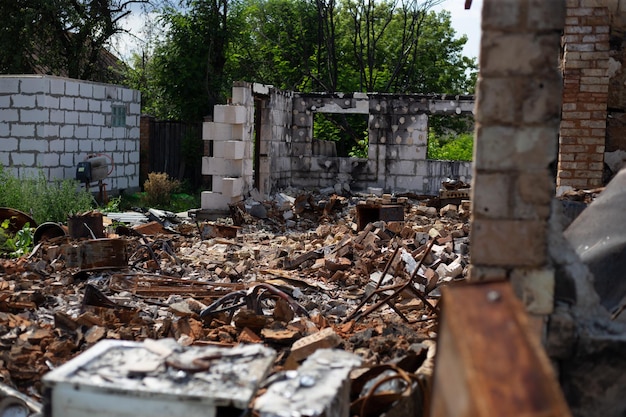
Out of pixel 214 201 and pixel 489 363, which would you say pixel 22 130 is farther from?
pixel 489 363

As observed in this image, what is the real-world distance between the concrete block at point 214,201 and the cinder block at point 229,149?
2.43ft

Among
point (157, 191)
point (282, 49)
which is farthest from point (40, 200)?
point (282, 49)

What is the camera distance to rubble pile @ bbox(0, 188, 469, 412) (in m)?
5.88

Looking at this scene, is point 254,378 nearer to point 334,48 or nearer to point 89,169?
point 89,169

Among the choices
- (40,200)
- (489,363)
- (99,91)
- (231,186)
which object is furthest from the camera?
(99,91)

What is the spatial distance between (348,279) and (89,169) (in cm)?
944

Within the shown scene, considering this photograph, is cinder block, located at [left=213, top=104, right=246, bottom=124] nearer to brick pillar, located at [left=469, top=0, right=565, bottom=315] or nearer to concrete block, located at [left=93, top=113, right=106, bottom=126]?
concrete block, located at [left=93, top=113, right=106, bottom=126]

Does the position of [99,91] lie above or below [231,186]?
above

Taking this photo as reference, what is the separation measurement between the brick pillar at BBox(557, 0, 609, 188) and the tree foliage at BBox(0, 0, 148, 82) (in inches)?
589

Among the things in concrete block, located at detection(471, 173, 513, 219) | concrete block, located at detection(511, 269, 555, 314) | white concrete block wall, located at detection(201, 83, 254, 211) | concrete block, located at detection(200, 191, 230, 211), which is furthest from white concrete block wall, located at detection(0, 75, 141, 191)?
concrete block, located at detection(511, 269, 555, 314)

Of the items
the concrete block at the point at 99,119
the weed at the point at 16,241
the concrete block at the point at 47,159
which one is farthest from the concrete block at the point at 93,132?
the weed at the point at 16,241

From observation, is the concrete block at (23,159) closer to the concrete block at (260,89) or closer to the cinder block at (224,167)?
the cinder block at (224,167)

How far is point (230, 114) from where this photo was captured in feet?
46.3

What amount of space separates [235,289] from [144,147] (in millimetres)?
13382
